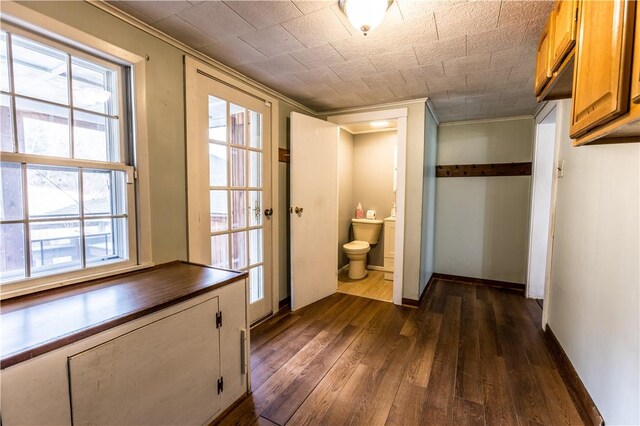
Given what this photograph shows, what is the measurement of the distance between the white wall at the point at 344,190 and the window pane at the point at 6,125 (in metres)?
3.33

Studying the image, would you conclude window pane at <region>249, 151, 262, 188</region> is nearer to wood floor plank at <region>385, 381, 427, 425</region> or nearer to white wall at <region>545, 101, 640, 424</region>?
wood floor plank at <region>385, 381, 427, 425</region>

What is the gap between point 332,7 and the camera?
4.70 ft

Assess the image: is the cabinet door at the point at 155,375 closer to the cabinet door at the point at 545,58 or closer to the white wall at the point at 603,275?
the white wall at the point at 603,275

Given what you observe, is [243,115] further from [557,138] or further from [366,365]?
[557,138]

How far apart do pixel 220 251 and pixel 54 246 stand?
1013 millimetres

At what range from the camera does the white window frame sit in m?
1.20

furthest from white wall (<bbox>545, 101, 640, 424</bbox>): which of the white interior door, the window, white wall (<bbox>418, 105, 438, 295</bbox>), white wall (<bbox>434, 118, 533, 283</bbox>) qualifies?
the window

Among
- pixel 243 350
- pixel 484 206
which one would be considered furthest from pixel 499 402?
pixel 484 206

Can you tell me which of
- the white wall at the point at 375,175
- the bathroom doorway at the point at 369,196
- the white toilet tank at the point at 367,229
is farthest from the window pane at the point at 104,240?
the white wall at the point at 375,175

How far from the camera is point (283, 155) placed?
2.90 m

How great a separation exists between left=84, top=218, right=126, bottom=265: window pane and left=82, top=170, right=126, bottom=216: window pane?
2.3 inches

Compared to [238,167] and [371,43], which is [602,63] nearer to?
[371,43]

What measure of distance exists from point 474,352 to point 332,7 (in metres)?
2.49

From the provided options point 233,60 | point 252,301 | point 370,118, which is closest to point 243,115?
point 233,60
